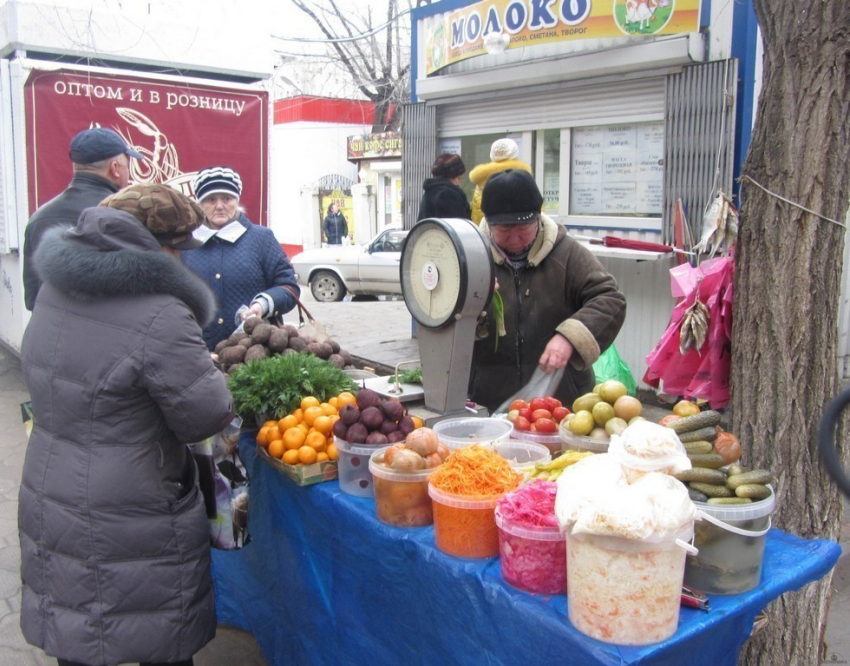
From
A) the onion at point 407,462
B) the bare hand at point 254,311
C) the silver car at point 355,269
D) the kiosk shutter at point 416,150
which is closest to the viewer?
the onion at point 407,462

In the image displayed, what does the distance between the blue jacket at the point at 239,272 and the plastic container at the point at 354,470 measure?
1.64 m

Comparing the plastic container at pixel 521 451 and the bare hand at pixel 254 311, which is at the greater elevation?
the bare hand at pixel 254 311

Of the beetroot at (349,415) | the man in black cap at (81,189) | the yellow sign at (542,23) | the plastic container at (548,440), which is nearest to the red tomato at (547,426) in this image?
the plastic container at (548,440)

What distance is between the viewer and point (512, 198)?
3.07 meters

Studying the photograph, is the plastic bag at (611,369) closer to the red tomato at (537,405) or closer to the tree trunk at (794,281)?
the tree trunk at (794,281)

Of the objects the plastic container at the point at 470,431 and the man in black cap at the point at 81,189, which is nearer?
the plastic container at the point at 470,431

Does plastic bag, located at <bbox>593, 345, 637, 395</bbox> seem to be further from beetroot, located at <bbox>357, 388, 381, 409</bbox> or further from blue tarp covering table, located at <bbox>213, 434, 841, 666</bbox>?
beetroot, located at <bbox>357, 388, 381, 409</bbox>

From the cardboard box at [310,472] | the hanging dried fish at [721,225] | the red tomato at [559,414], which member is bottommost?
the cardboard box at [310,472]

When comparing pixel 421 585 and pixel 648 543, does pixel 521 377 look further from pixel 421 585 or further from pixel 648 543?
pixel 648 543

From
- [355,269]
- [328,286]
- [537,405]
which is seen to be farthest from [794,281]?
[328,286]

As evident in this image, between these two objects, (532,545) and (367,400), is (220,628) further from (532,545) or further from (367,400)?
(532,545)

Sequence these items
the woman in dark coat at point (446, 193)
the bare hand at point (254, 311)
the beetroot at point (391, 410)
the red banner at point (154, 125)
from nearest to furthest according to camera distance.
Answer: the beetroot at point (391, 410), the bare hand at point (254, 311), the red banner at point (154, 125), the woman in dark coat at point (446, 193)

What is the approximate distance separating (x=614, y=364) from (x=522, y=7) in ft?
10.5

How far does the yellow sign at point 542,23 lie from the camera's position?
566 cm
